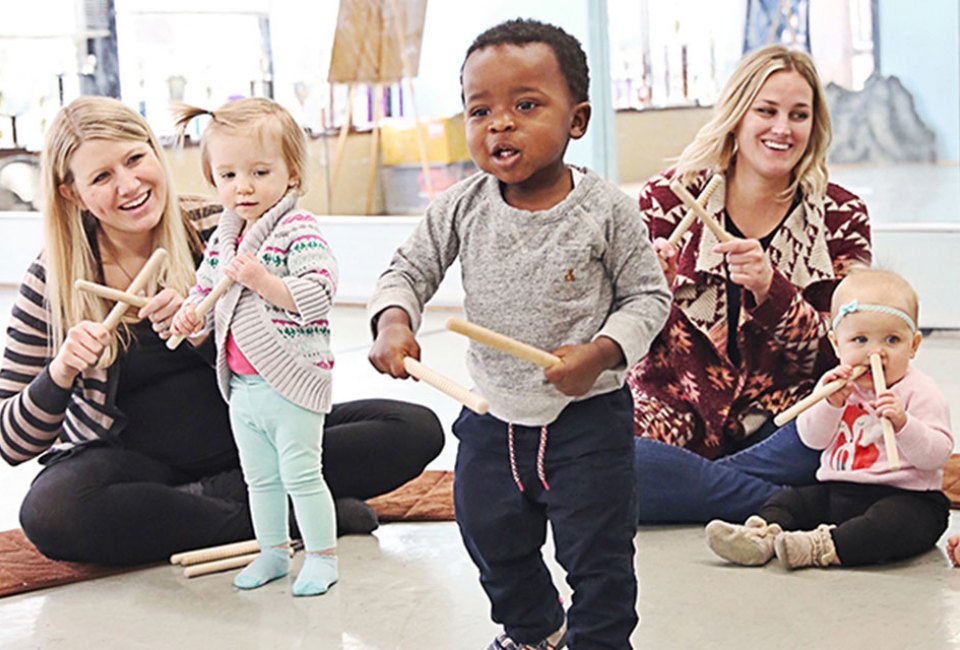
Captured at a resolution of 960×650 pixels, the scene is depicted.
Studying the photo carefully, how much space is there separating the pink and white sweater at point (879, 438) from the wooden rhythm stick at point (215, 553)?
0.95 meters

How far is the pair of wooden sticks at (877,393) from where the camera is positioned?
6.84 ft

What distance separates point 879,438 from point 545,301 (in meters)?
0.89

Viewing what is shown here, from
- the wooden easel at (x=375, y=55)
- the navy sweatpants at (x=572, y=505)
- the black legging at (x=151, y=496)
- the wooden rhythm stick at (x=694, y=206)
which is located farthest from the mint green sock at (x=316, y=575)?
the wooden easel at (x=375, y=55)

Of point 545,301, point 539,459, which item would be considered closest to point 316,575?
point 539,459

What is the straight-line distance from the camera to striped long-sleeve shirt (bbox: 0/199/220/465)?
2.36 meters

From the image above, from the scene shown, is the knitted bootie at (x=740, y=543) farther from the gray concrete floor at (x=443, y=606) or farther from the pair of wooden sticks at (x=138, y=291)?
the pair of wooden sticks at (x=138, y=291)

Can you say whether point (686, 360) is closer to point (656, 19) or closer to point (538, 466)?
point (538, 466)

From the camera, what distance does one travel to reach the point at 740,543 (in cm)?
223

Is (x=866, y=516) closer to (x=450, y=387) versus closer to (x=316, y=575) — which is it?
(x=316, y=575)

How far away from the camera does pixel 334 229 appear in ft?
18.7

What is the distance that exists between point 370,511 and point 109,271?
0.63 m

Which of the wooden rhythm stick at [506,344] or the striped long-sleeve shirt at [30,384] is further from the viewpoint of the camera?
the striped long-sleeve shirt at [30,384]

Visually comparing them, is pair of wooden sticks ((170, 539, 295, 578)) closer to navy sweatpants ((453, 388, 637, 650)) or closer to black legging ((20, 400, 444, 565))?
black legging ((20, 400, 444, 565))

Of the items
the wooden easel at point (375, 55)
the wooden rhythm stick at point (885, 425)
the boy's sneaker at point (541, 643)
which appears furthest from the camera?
the wooden easel at point (375, 55)
